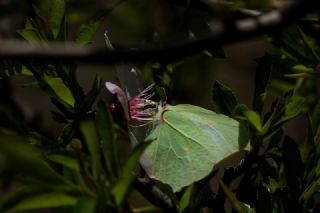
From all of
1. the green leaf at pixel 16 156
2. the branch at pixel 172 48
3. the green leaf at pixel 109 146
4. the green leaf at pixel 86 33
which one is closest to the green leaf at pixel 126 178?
the green leaf at pixel 109 146

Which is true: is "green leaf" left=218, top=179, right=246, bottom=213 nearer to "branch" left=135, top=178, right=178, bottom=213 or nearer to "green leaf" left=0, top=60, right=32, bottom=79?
"branch" left=135, top=178, right=178, bottom=213

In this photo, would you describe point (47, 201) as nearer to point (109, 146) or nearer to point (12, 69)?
point (109, 146)

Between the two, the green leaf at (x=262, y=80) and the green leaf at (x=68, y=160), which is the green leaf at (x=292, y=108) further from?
the green leaf at (x=68, y=160)

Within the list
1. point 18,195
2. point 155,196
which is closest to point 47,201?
point 18,195

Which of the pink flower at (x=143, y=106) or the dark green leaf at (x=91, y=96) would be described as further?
the pink flower at (x=143, y=106)

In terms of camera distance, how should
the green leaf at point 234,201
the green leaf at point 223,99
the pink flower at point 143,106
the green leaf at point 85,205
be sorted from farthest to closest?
the pink flower at point 143,106 → the green leaf at point 223,99 → the green leaf at point 234,201 → the green leaf at point 85,205

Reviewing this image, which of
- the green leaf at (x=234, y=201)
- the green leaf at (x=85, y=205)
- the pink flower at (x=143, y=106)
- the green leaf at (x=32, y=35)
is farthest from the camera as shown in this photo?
the pink flower at (x=143, y=106)
